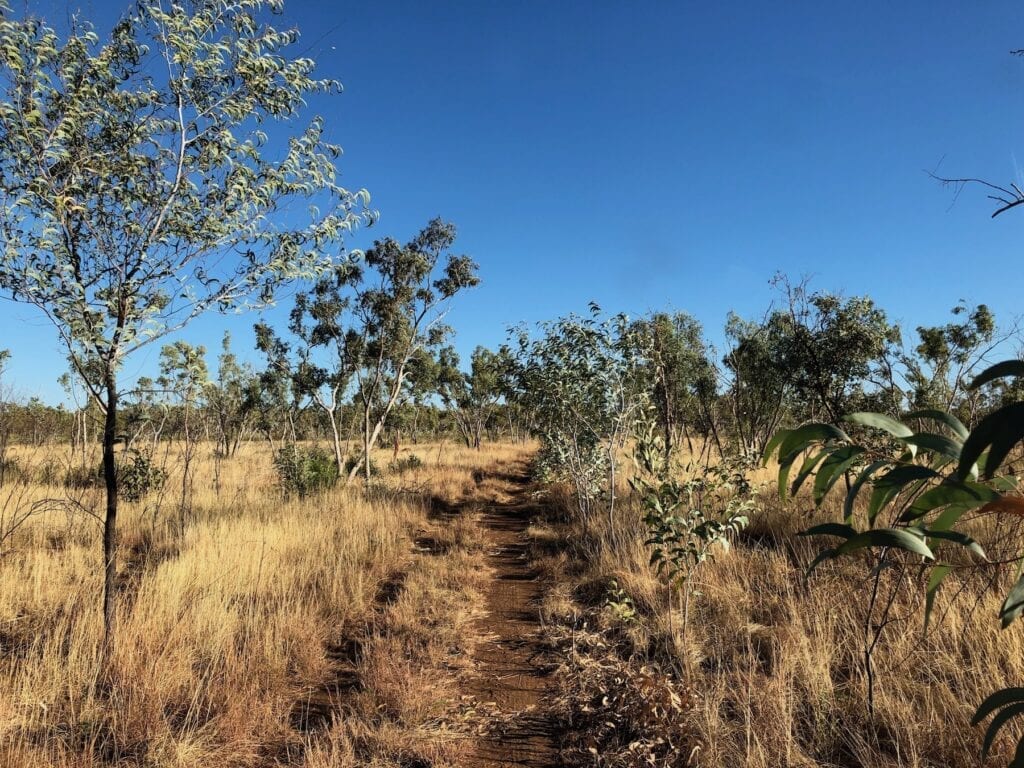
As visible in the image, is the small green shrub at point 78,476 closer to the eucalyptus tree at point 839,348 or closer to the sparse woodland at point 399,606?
A: the sparse woodland at point 399,606

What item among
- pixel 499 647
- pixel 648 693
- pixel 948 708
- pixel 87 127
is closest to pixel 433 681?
pixel 499 647

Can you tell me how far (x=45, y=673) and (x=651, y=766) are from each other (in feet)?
13.7

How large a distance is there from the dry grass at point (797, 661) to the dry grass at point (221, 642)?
150 cm

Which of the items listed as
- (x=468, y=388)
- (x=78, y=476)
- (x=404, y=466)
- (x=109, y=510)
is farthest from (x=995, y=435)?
(x=468, y=388)

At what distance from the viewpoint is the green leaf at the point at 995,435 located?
64 cm

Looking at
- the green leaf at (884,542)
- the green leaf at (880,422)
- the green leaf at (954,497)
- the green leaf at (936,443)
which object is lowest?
the green leaf at (884,542)

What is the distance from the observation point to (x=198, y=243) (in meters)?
4.18

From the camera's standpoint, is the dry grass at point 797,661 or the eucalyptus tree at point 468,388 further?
the eucalyptus tree at point 468,388

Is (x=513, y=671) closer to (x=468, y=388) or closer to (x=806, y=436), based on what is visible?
(x=806, y=436)

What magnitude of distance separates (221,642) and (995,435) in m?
5.25

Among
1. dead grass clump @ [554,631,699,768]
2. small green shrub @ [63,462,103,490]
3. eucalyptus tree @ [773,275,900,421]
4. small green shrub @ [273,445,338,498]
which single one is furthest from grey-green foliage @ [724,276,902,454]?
small green shrub @ [63,462,103,490]

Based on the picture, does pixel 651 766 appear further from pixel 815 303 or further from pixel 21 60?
pixel 815 303

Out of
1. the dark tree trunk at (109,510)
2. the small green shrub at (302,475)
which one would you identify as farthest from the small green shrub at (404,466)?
the dark tree trunk at (109,510)

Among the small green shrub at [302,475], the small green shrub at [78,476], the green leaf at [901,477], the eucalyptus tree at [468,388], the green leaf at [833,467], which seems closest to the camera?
the green leaf at [901,477]
